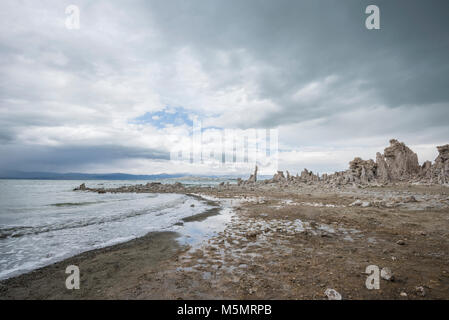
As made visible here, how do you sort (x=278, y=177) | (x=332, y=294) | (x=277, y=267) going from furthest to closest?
(x=278, y=177) → (x=277, y=267) → (x=332, y=294)

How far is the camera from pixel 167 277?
6211mm

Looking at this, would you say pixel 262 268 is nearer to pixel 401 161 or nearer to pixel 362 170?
pixel 362 170

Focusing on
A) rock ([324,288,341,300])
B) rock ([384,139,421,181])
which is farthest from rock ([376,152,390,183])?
rock ([324,288,341,300])

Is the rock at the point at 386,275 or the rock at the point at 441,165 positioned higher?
the rock at the point at 441,165

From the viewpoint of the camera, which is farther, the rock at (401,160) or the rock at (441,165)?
the rock at (401,160)

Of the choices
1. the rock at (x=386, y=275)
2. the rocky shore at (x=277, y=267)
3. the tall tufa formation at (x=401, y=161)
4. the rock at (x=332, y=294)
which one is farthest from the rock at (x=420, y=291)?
the tall tufa formation at (x=401, y=161)

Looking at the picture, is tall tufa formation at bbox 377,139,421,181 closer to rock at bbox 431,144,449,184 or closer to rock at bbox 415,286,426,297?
rock at bbox 431,144,449,184

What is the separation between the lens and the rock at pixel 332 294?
4590 millimetres

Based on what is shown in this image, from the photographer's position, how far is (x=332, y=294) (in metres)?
4.66

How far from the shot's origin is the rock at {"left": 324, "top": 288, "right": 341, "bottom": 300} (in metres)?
4.59

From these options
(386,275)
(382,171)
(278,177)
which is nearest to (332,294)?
(386,275)

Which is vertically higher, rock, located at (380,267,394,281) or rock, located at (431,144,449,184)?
rock, located at (431,144,449,184)

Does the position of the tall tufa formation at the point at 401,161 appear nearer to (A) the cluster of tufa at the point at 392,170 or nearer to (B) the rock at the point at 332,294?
(A) the cluster of tufa at the point at 392,170
